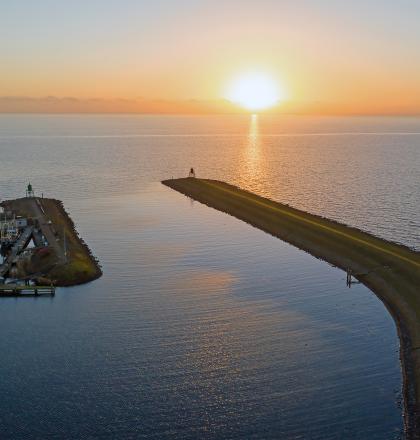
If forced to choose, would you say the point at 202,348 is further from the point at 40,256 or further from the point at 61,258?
the point at 40,256

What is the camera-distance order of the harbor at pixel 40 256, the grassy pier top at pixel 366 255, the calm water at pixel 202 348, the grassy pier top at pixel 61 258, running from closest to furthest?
the calm water at pixel 202 348
the grassy pier top at pixel 366 255
the harbor at pixel 40 256
the grassy pier top at pixel 61 258

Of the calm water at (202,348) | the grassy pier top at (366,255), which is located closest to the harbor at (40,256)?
the calm water at (202,348)

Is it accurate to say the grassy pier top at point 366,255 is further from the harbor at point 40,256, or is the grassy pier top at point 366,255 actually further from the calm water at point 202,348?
the harbor at point 40,256

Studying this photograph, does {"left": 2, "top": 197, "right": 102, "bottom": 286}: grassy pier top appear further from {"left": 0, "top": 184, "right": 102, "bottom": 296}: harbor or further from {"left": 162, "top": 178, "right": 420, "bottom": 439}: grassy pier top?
{"left": 162, "top": 178, "right": 420, "bottom": 439}: grassy pier top

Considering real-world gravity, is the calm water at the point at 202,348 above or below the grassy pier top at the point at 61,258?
below

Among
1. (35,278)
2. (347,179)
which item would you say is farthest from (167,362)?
(347,179)
